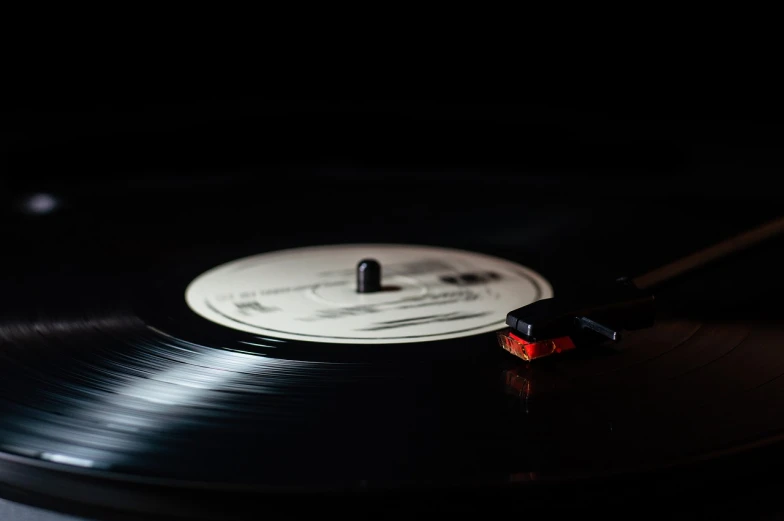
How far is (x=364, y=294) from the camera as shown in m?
1.33

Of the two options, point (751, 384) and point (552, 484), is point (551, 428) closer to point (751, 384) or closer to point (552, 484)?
point (552, 484)

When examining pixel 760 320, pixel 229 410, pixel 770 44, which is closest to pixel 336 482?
pixel 229 410

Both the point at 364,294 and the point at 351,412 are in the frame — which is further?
the point at 364,294

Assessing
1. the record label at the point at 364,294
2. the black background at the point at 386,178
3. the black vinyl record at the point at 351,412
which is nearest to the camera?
the black vinyl record at the point at 351,412

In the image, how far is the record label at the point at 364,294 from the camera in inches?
46.0

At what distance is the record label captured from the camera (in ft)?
3.83

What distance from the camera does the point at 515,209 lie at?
69.1 inches

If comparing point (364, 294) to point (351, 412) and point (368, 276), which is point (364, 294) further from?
point (351, 412)

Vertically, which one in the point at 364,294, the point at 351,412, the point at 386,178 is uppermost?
the point at 386,178

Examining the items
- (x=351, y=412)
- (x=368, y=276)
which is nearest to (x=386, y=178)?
(x=368, y=276)

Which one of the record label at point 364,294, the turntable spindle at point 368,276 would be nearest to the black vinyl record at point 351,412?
the record label at point 364,294

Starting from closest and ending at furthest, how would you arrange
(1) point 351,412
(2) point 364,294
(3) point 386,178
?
(1) point 351,412 → (2) point 364,294 → (3) point 386,178

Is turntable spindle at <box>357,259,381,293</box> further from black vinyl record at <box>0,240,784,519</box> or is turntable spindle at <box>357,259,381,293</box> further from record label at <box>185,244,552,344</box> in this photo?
black vinyl record at <box>0,240,784,519</box>

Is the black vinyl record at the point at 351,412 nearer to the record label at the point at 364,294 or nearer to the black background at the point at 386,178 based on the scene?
the record label at the point at 364,294
